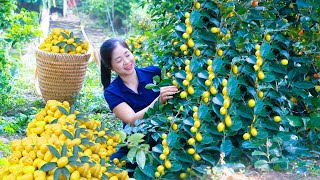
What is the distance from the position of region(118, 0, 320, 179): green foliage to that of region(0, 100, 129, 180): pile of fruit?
16 centimetres

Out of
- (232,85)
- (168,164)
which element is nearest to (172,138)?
(168,164)

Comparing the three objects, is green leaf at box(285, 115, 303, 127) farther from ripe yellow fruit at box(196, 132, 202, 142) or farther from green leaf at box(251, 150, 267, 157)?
ripe yellow fruit at box(196, 132, 202, 142)

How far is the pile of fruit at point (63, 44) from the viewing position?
14.7ft

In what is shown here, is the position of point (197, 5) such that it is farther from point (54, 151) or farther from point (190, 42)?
point (54, 151)

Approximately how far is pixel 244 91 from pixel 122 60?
1.00 m

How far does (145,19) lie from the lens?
251 inches

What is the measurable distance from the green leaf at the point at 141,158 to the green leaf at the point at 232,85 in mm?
427

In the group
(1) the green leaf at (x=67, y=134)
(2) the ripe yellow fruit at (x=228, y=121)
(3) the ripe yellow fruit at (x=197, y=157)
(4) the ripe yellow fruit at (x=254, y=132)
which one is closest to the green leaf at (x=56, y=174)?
(1) the green leaf at (x=67, y=134)

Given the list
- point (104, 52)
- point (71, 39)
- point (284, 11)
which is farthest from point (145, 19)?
point (284, 11)

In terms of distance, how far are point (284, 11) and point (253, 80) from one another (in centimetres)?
38

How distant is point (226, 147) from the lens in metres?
1.80

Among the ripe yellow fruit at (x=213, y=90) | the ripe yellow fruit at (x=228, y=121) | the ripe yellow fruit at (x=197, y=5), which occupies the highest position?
the ripe yellow fruit at (x=197, y=5)

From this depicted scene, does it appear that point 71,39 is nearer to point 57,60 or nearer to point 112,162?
point 57,60

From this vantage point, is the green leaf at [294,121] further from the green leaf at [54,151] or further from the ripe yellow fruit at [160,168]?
the green leaf at [54,151]
